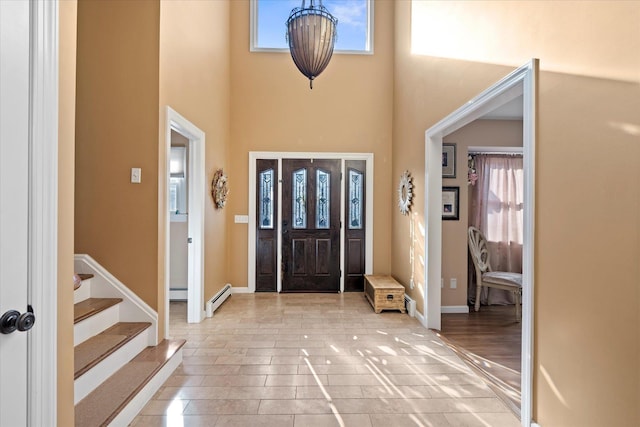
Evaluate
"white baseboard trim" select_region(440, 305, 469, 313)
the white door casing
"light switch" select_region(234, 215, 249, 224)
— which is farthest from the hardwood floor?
"light switch" select_region(234, 215, 249, 224)

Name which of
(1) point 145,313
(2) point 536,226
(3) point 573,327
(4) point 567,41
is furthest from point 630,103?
(1) point 145,313

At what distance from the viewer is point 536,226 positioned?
190 centimetres

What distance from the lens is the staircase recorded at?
192 cm

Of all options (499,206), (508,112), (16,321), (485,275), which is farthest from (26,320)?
(499,206)

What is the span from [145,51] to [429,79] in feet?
9.13

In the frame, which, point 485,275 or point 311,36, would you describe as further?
point 485,275

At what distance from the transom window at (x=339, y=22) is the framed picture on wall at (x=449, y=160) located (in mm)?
2087

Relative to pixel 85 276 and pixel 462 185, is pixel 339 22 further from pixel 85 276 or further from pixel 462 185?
pixel 85 276

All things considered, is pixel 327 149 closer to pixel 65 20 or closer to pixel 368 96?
pixel 368 96

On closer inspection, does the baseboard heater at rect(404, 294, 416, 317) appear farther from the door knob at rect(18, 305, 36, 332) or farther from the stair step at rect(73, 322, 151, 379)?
the door knob at rect(18, 305, 36, 332)

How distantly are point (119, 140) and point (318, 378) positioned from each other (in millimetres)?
2476

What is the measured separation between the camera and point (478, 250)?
444 centimetres

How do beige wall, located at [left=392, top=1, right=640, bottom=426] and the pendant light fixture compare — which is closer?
beige wall, located at [left=392, top=1, right=640, bottom=426]

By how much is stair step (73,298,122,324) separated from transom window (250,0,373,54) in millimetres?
4133
